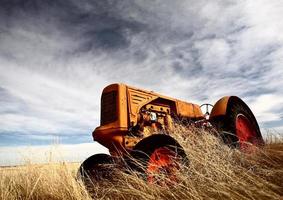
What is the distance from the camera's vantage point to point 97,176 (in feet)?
17.9

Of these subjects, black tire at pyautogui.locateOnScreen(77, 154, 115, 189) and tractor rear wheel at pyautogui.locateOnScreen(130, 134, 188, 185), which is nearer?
tractor rear wheel at pyautogui.locateOnScreen(130, 134, 188, 185)

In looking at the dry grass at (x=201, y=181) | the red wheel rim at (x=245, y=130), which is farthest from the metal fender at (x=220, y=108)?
the dry grass at (x=201, y=181)

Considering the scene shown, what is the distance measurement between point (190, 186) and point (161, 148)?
831 millimetres

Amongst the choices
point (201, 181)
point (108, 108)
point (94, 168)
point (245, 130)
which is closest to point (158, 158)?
point (201, 181)

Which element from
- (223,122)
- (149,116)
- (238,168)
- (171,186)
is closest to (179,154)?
(171,186)

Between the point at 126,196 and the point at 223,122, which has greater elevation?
the point at 223,122

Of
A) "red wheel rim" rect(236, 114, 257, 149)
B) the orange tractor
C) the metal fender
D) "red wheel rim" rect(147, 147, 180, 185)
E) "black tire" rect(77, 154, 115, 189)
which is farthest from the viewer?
"red wheel rim" rect(236, 114, 257, 149)

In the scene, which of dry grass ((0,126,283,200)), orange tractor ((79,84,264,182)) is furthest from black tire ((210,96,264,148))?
dry grass ((0,126,283,200))

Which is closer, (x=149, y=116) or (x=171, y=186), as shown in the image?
(x=171, y=186)

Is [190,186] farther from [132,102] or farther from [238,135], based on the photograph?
[238,135]

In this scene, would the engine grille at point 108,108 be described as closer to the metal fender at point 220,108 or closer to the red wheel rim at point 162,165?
the red wheel rim at point 162,165

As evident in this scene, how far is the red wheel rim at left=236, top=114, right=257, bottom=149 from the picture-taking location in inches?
250

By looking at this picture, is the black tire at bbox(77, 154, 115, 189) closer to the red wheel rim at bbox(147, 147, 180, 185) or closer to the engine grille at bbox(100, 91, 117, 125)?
the engine grille at bbox(100, 91, 117, 125)

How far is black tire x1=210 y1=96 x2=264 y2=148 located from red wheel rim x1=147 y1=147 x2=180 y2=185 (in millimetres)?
1530
